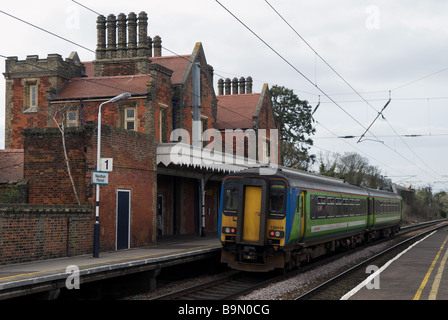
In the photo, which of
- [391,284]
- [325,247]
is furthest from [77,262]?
[325,247]

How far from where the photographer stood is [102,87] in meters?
27.0

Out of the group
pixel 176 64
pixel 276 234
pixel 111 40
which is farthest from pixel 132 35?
pixel 276 234

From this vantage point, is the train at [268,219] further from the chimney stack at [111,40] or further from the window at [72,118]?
the chimney stack at [111,40]

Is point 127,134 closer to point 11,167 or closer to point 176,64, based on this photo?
point 11,167

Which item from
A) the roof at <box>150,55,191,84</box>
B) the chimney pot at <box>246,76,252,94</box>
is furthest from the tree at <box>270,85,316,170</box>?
the roof at <box>150,55,191,84</box>

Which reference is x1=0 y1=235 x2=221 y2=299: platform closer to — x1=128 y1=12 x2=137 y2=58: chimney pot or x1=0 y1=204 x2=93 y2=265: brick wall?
x1=0 y1=204 x2=93 y2=265: brick wall

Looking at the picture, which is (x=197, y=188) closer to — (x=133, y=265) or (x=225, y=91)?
(x=133, y=265)

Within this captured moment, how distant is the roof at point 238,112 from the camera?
121 ft

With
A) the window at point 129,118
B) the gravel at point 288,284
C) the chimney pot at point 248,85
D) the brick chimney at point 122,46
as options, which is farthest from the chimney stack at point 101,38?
the chimney pot at point 248,85

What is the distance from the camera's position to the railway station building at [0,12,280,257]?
17.4 m

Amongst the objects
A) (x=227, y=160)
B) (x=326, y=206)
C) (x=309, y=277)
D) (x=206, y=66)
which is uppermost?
(x=206, y=66)

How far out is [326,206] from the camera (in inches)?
719

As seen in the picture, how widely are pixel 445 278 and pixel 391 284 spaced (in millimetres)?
1786

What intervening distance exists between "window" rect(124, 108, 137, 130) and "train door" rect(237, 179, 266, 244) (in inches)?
442
